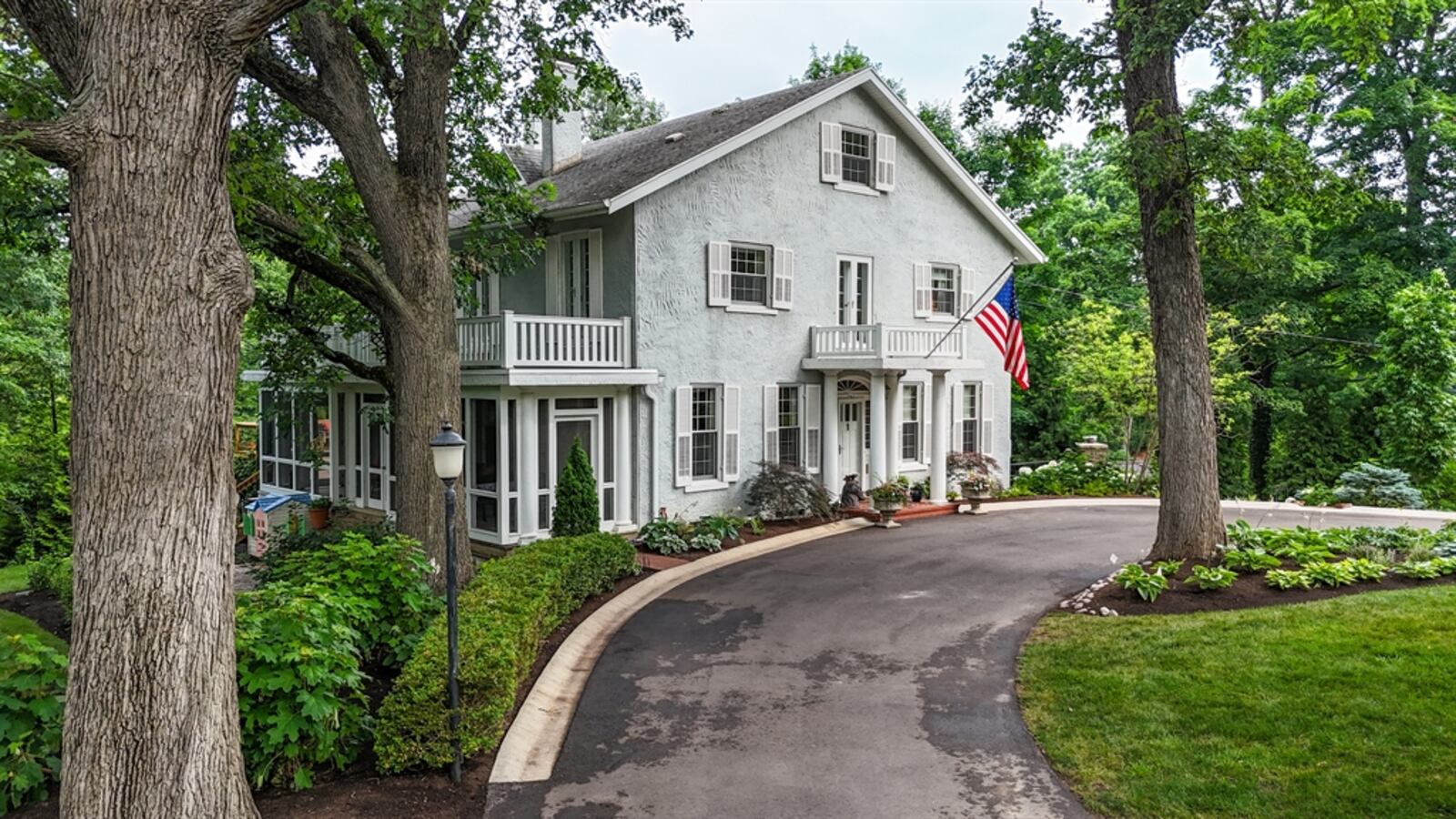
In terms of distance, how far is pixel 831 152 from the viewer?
722 inches

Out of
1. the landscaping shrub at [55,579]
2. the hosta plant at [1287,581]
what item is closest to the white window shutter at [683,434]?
the landscaping shrub at [55,579]

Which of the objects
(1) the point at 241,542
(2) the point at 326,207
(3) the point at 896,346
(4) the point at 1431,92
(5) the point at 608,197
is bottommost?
(1) the point at 241,542

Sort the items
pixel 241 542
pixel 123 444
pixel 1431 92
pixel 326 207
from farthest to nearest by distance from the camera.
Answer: pixel 1431 92
pixel 241 542
pixel 326 207
pixel 123 444

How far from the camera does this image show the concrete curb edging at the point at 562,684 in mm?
6469

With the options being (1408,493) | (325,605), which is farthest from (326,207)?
(1408,493)

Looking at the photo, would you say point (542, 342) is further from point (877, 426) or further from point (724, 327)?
point (877, 426)

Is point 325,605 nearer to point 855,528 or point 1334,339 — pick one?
point 855,528

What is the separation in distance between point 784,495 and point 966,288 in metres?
7.86

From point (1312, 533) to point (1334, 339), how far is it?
1280 centimetres

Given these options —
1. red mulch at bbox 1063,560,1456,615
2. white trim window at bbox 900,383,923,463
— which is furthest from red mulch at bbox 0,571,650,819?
white trim window at bbox 900,383,923,463

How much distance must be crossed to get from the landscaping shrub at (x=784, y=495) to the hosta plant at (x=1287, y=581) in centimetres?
812

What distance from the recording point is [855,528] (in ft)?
54.6

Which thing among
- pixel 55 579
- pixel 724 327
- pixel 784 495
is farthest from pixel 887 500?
pixel 55 579

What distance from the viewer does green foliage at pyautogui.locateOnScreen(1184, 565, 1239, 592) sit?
10102 millimetres
